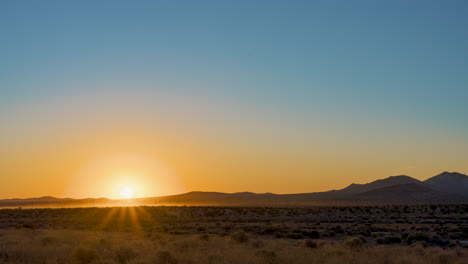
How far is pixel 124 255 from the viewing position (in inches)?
848

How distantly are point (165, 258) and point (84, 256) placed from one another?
132 inches

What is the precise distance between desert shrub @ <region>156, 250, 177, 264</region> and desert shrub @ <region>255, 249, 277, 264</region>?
3583mm

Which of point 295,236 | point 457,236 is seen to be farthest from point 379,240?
point 457,236

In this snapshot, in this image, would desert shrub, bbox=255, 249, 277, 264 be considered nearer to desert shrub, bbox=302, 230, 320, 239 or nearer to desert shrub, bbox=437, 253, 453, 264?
desert shrub, bbox=437, 253, 453, 264

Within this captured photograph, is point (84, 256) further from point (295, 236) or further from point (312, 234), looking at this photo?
point (312, 234)

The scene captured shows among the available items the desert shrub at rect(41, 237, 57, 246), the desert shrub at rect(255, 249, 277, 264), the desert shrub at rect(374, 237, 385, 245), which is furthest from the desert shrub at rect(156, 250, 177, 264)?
the desert shrub at rect(374, 237, 385, 245)

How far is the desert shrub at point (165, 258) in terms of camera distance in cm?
2000

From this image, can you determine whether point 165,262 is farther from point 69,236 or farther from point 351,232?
point 351,232

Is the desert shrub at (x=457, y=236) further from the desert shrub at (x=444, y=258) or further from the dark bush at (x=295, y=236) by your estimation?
the desert shrub at (x=444, y=258)

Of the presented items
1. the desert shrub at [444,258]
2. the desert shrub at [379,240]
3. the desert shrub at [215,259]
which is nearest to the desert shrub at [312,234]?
the desert shrub at [379,240]

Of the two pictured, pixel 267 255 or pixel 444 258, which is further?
pixel 444 258

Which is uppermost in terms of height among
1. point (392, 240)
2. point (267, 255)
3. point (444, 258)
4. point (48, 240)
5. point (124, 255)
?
point (48, 240)

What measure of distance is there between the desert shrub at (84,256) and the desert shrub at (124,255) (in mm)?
Result: 922

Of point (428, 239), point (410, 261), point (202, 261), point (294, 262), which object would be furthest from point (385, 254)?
point (428, 239)
